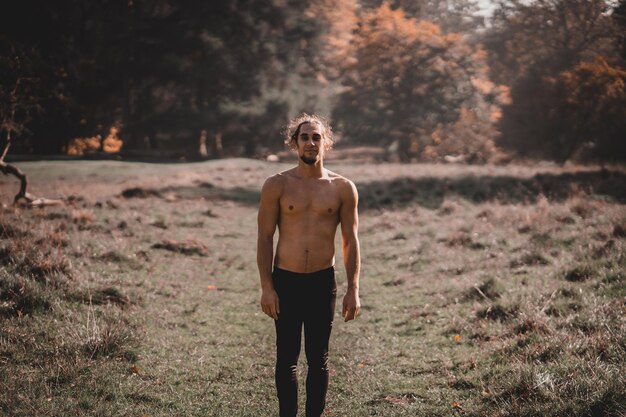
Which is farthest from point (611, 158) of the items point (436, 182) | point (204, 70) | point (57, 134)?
point (57, 134)

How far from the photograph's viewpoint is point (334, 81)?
156 ft

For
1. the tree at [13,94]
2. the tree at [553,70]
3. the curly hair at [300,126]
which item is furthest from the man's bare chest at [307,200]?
the tree at [553,70]

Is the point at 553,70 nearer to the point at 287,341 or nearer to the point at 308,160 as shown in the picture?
the point at 308,160

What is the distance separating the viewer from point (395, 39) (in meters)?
40.0

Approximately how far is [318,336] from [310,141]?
1.56m

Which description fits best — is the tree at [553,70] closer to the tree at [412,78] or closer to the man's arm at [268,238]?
the tree at [412,78]

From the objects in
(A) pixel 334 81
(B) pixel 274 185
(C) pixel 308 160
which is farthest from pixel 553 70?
(B) pixel 274 185

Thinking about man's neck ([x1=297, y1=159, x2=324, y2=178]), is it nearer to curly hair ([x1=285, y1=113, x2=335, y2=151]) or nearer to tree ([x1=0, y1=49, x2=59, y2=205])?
curly hair ([x1=285, y1=113, x2=335, y2=151])

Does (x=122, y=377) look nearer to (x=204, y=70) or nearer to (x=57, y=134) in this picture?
(x=57, y=134)

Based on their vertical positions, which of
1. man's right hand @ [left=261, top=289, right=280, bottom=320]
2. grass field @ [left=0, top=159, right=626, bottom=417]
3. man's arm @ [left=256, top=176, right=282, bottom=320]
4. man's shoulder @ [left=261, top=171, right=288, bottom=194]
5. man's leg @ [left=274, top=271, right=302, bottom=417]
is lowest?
grass field @ [left=0, top=159, right=626, bottom=417]

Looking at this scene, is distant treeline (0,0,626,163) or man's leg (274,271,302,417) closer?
man's leg (274,271,302,417)

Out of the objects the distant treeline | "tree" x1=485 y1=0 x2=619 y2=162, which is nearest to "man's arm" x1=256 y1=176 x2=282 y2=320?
"tree" x1=485 y1=0 x2=619 y2=162

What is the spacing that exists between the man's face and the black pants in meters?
0.92

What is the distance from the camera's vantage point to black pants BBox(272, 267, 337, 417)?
3939 millimetres
